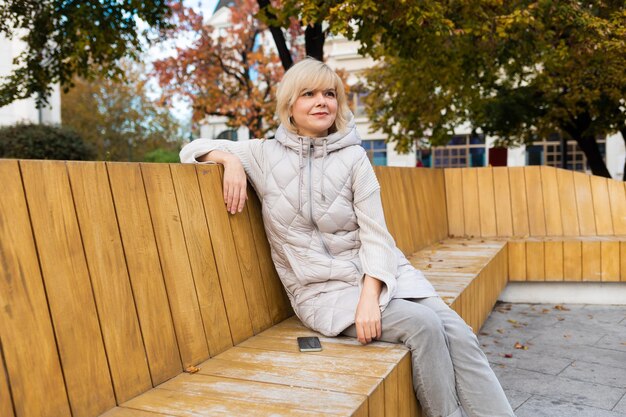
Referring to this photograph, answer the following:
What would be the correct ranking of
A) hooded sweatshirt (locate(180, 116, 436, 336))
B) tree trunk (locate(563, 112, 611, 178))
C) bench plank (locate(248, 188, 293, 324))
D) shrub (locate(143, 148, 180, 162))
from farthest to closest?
shrub (locate(143, 148, 180, 162))
tree trunk (locate(563, 112, 611, 178))
bench plank (locate(248, 188, 293, 324))
hooded sweatshirt (locate(180, 116, 436, 336))

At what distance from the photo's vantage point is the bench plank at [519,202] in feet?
25.3

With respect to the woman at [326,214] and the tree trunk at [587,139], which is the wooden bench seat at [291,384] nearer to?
the woman at [326,214]

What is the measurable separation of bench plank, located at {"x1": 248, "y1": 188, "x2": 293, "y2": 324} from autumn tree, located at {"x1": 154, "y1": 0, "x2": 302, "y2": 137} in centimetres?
1575

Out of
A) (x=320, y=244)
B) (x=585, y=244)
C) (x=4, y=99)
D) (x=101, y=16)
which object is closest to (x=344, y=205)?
(x=320, y=244)

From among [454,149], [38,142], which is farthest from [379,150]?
[38,142]

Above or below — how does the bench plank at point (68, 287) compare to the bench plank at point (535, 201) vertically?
above

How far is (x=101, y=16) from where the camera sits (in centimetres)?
934

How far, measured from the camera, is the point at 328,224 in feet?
9.56

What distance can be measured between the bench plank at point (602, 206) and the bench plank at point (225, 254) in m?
5.96

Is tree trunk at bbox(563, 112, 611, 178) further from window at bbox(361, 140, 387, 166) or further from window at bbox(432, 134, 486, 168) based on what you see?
window at bbox(361, 140, 387, 166)

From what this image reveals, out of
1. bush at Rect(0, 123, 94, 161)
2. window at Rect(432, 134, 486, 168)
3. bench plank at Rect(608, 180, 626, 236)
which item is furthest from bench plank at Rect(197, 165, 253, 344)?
window at Rect(432, 134, 486, 168)

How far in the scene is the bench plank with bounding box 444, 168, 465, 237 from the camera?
26.1 ft

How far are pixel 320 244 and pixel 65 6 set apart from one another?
8.27 metres

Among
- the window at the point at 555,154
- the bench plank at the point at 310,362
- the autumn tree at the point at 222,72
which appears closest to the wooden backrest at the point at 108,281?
the bench plank at the point at 310,362
